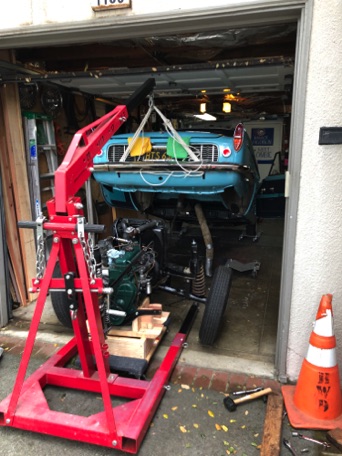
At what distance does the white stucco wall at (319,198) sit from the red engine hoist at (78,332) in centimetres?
114

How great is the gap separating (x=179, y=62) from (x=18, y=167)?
2.19 meters

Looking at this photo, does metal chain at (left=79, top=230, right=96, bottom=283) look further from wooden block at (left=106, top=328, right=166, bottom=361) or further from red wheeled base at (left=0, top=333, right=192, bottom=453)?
wooden block at (left=106, top=328, right=166, bottom=361)

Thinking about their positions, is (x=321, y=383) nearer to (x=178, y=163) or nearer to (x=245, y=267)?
(x=178, y=163)

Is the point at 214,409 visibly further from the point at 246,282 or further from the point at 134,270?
the point at 246,282

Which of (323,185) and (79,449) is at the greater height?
(323,185)

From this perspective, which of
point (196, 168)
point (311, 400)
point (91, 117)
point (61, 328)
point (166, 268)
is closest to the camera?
point (311, 400)

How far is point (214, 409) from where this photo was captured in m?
2.40

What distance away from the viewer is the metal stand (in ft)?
6.53

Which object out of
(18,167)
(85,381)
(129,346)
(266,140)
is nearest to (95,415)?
(85,381)

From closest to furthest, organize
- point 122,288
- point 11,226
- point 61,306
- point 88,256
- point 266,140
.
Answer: point 88,256, point 122,288, point 61,306, point 11,226, point 266,140

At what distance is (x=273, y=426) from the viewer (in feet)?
7.17

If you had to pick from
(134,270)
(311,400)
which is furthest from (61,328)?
(311,400)

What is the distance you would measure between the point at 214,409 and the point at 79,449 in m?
0.91

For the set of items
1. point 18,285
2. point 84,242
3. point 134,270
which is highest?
point 84,242
